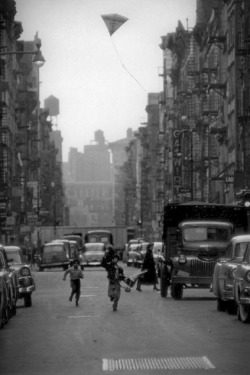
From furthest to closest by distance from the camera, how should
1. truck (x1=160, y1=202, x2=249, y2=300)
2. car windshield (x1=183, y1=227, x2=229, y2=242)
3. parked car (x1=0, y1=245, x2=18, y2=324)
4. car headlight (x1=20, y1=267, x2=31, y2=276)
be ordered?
car windshield (x1=183, y1=227, x2=229, y2=242), truck (x1=160, y1=202, x2=249, y2=300), car headlight (x1=20, y1=267, x2=31, y2=276), parked car (x1=0, y1=245, x2=18, y2=324)

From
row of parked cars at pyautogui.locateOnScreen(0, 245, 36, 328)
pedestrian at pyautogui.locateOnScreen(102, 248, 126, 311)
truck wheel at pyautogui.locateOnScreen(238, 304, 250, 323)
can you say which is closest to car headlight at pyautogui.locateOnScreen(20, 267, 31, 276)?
row of parked cars at pyautogui.locateOnScreen(0, 245, 36, 328)

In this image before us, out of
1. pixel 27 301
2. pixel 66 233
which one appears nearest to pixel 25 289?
pixel 27 301

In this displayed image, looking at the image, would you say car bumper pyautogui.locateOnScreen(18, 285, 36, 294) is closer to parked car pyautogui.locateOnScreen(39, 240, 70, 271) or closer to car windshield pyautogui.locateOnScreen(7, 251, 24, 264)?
car windshield pyautogui.locateOnScreen(7, 251, 24, 264)

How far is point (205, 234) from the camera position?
39250 millimetres

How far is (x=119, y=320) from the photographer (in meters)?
28.0

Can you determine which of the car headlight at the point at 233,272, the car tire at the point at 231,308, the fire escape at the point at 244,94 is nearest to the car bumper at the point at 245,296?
the car headlight at the point at 233,272

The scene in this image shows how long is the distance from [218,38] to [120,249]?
41.7 metres

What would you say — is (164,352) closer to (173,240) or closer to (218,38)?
(173,240)

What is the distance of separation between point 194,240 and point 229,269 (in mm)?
10551

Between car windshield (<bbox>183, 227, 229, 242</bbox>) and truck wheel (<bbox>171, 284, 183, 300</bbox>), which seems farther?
car windshield (<bbox>183, 227, 229, 242</bbox>)

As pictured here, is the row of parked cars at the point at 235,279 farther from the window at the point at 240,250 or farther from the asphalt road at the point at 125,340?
the asphalt road at the point at 125,340

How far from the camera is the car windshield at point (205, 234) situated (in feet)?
128

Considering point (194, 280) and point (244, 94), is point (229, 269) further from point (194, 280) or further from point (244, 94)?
point (244, 94)

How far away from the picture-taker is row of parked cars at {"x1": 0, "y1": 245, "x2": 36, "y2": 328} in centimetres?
2573
